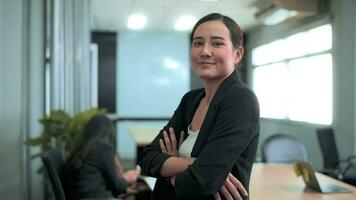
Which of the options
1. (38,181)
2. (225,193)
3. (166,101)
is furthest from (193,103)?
(166,101)

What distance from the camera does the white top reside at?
1.49 meters

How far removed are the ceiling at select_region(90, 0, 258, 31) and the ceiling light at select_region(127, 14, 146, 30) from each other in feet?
0.31

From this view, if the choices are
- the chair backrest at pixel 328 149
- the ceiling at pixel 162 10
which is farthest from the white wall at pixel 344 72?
A: the ceiling at pixel 162 10

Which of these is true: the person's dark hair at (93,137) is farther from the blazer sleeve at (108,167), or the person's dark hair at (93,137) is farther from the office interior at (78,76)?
the office interior at (78,76)

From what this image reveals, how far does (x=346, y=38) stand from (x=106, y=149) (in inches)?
161

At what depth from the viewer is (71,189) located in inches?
110

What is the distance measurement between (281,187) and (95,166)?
1.17 meters

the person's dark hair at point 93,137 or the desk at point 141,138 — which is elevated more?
the person's dark hair at point 93,137

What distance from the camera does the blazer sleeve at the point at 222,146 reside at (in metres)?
1.35

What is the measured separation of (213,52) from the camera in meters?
1.41

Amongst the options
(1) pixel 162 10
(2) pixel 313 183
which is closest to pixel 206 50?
(2) pixel 313 183

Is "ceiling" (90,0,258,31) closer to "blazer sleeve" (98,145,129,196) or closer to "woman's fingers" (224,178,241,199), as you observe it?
"blazer sleeve" (98,145,129,196)

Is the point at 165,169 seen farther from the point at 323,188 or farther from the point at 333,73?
the point at 333,73

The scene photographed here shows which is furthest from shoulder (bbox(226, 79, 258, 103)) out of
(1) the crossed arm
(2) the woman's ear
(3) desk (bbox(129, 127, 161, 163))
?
(3) desk (bbox(129, 127, 161, 163))
